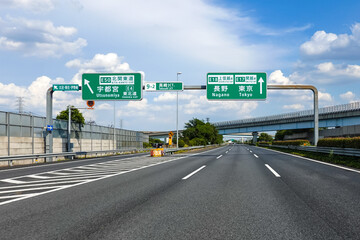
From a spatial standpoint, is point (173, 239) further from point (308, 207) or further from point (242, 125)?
point (242, 125)

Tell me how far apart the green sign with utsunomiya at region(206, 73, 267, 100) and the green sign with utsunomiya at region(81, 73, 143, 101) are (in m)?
5.42

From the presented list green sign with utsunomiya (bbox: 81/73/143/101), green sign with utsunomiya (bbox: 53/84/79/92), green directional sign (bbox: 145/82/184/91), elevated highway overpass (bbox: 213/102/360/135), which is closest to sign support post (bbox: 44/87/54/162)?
green sign with utsunomiya (bbox: 53/84/79/92)

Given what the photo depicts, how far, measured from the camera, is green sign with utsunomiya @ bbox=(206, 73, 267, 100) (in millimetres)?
22109

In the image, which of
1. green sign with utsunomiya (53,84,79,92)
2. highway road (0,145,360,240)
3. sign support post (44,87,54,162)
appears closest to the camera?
highway road (0,145,360,240)

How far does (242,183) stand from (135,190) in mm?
3140

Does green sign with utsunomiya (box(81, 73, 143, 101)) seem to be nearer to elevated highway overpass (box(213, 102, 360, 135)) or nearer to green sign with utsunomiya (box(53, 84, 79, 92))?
green sign with utsunomiya (box(53, 84, 79, 92))

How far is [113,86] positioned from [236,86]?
9.10m

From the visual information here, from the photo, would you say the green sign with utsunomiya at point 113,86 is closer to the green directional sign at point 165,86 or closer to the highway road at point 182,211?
the green directional sign at point 165,86

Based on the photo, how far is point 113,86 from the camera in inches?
885

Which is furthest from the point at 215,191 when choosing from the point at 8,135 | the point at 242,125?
the point at 242,125

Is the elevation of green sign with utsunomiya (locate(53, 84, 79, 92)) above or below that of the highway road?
above

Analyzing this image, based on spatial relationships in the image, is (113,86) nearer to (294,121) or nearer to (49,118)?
(49,118)

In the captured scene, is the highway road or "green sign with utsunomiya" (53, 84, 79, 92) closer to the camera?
the highway road

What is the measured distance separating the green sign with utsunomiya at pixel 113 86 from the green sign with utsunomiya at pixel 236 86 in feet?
17.8
